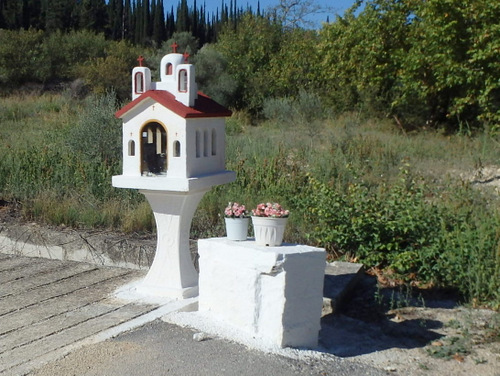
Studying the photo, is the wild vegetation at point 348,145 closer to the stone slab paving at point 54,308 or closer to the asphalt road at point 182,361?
the stone slab paving at point 54,308

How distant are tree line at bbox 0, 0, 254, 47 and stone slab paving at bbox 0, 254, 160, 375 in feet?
108

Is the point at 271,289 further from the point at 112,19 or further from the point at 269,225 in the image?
the point at 112,19

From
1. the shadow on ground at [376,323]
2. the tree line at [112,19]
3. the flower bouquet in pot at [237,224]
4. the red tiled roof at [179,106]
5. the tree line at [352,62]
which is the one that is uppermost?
the tree line at [112,19]

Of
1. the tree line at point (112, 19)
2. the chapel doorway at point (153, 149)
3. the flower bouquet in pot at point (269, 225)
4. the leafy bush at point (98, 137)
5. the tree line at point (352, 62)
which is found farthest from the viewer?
the tree line at point (112, 19)

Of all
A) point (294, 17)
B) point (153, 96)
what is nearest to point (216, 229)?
point (153, 96)

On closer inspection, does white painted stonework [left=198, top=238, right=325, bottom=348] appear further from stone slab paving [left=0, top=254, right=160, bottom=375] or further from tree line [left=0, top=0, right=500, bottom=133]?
tree line [left=0, top=0, right=500, bottom=133]

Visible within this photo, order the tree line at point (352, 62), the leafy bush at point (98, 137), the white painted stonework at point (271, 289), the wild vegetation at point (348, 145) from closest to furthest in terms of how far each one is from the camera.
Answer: the white painted stonework at point (271, 289) < the wild vegetation at point (348, 145) < the leafy bush at point (98, 137) < the tree line at point (352, 62)

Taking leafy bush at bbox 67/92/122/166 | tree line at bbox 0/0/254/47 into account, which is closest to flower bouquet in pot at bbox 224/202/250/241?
leafy bush at bbox 67/92/122/166

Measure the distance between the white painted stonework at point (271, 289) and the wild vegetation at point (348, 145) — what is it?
180cm

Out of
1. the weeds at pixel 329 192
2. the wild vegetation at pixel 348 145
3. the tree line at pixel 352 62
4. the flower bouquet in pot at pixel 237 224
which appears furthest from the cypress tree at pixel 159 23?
the flower bouquet in pot at pixel 237 224

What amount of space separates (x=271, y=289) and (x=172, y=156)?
4.95ft

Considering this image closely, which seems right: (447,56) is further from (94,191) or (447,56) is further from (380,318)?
(380,318)

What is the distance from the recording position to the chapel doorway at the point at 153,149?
582 centimetres

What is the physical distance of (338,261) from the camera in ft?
22.6
